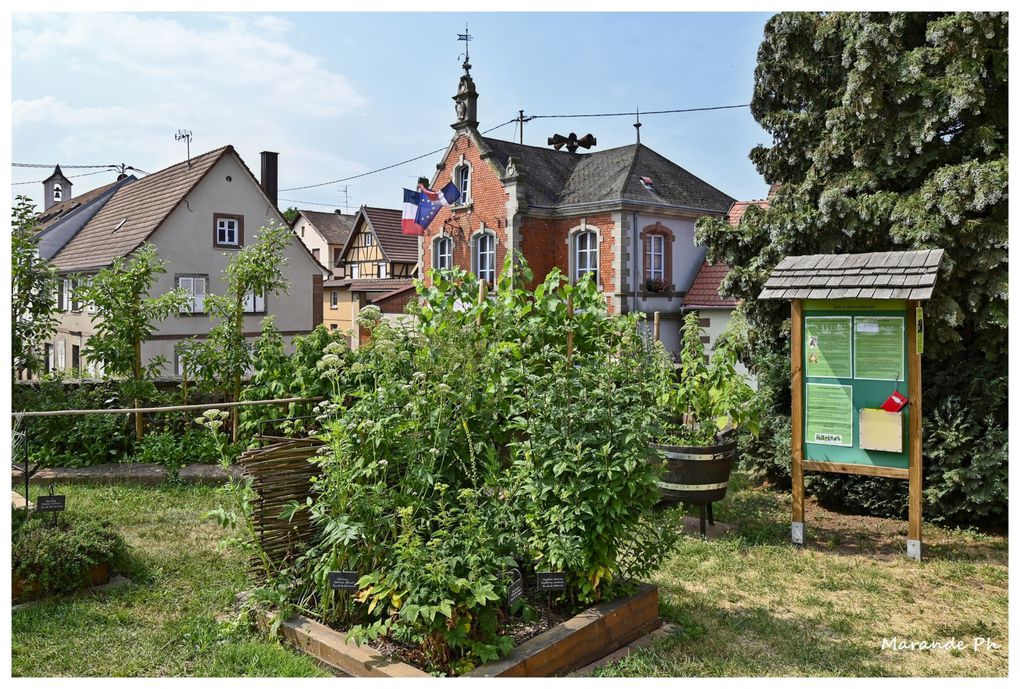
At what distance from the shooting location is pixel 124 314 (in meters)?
9.05

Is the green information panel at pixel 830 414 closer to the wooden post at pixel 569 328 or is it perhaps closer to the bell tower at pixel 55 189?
the wooden post at pixel 569 328

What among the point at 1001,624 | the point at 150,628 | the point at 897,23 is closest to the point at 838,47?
the point at 897,23

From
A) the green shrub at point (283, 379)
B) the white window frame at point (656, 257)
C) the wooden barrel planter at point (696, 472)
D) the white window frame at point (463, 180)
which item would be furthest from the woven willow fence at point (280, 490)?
the white window frame at point (463, 180)

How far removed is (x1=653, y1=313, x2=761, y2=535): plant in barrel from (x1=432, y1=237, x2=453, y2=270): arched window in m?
20.7

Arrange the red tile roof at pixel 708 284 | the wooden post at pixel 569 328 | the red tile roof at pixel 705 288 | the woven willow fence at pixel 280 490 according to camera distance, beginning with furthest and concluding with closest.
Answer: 1. the red tile roof at pixel 705 288
2. the red tile roof at pixel 708 284
3. the wooden post at pixel 569 328
4. the woven willow fence at pixel 280 490

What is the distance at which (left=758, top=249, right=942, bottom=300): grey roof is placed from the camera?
6328 millimetres

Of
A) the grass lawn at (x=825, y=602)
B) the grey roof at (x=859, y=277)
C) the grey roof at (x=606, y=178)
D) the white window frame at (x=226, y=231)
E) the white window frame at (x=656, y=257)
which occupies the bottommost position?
the grass lawn at (x=825, y=602)

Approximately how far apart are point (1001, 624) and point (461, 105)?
24739 millimetres

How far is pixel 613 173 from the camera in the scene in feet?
84.1

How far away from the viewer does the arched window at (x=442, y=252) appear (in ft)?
92.5

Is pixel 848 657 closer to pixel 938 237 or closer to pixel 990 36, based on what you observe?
pixel 938 237

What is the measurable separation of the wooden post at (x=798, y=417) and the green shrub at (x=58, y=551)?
5404 mm

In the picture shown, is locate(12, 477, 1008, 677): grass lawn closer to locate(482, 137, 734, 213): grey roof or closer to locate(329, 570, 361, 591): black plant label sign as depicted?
locate(329, 570, 361, 591): black plant label sign

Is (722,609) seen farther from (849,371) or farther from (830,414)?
(849,371)
